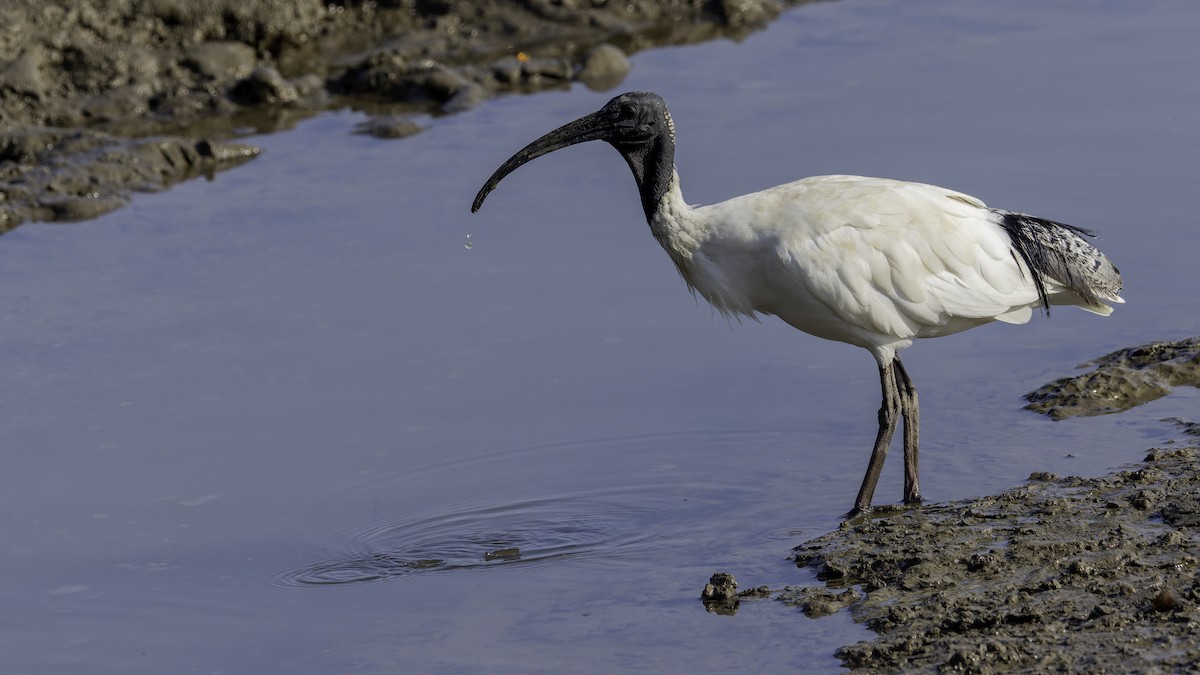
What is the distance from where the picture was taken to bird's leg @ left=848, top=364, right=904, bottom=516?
27.6ft

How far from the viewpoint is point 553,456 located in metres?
9.35

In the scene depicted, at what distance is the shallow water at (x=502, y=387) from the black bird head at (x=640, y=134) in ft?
4.94

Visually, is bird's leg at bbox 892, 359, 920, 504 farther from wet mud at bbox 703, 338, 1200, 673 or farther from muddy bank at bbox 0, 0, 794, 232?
muddy bank at bbox 0, 0, 794, 232

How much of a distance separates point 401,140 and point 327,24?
9.06 ft

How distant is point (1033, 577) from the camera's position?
22.8ft

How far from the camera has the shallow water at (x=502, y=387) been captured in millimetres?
7773

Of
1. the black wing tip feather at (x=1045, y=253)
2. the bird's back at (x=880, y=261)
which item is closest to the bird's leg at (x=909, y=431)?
the bird's back at (x=880, y=261)

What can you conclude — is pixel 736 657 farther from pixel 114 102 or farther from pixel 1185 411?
pixel 114 102

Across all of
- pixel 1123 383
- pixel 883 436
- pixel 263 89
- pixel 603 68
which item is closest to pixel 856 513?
pixel 883 436

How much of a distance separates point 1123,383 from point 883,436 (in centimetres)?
151

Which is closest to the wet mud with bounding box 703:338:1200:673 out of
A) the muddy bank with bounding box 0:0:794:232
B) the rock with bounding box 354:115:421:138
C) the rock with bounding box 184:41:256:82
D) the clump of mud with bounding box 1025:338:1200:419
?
the clump of mud with bounding box 1025:338:1200:419

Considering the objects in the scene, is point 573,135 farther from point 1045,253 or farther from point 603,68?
point 603,68

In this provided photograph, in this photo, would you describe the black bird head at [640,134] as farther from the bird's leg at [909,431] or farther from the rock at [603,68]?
the rock at [603,68]

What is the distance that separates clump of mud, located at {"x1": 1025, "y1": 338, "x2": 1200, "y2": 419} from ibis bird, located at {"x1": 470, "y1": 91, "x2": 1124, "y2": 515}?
573 millimetres
